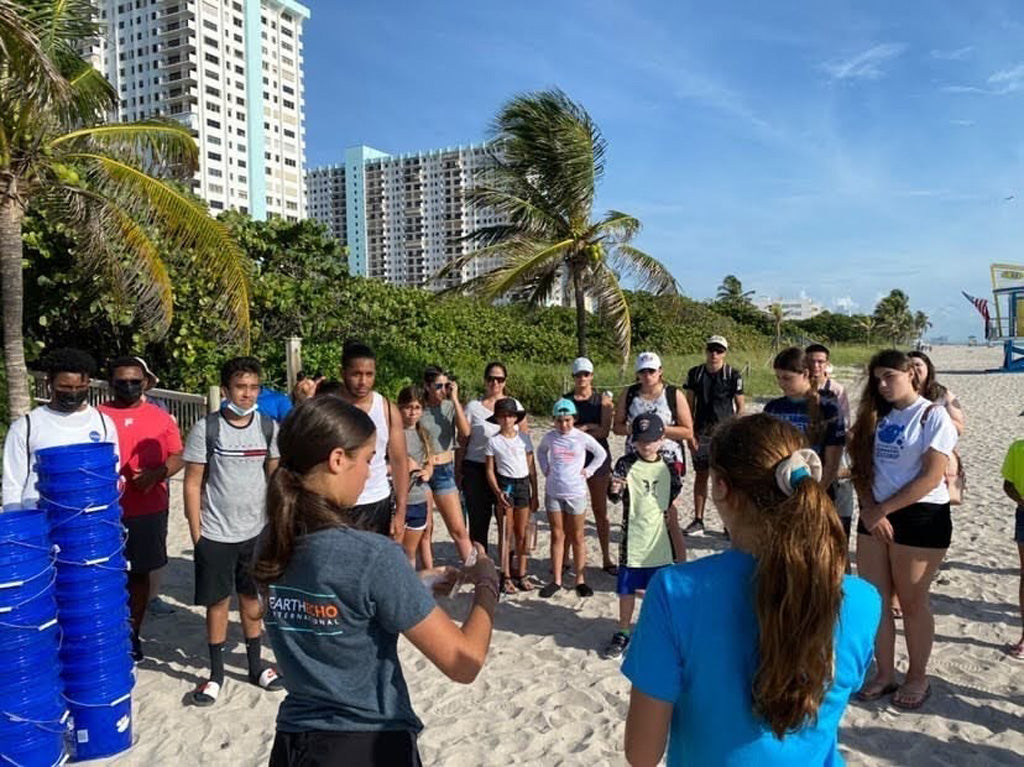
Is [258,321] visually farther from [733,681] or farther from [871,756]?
[733,681]

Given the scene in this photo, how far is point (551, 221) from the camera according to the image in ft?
40.6

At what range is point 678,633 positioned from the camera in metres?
1.46

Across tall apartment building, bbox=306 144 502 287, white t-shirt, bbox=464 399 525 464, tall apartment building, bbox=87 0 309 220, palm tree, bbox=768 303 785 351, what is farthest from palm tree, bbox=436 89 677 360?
tall apartment building, bbox=87 0 309 220

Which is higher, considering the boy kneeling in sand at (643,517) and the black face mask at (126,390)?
the black face mask at (126,390)

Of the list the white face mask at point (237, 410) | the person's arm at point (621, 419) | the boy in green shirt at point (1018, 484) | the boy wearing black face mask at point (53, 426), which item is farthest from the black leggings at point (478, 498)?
the boy in green shirt at point (1018, 484)

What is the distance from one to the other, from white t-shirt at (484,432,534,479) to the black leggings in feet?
0.64

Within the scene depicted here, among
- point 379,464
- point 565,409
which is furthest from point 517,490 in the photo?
point 379,464

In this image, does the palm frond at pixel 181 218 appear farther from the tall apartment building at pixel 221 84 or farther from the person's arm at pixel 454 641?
the tall apartment building at pixel 221 84

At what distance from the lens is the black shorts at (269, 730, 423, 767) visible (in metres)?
1.81

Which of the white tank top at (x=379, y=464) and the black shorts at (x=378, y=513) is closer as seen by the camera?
the black shorts at (x=378, y=513)

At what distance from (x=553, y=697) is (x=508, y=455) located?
214 centimetres

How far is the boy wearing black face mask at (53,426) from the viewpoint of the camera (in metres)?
3.95

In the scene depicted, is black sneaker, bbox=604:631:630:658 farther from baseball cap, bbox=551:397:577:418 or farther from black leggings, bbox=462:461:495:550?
baseball cap, bbox=551:397:577:418

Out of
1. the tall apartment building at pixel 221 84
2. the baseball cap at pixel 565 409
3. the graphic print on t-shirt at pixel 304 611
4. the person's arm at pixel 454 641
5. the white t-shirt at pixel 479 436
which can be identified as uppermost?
the tall apartment building at pixel 221 84
